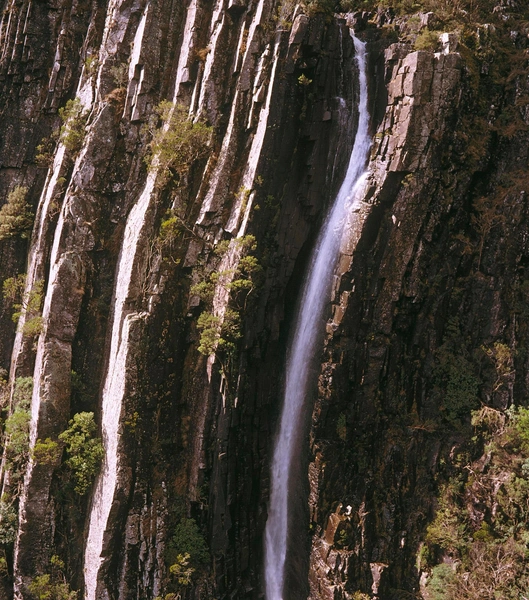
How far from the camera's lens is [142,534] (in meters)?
17.2

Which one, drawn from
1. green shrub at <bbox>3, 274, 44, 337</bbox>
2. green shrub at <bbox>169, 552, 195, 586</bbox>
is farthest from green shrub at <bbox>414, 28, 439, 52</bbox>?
green shrub at <bbox>169, 552, 195, 586</bbox>

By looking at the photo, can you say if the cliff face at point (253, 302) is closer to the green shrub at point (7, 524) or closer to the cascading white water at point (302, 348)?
the green shrub at point (7, 524)

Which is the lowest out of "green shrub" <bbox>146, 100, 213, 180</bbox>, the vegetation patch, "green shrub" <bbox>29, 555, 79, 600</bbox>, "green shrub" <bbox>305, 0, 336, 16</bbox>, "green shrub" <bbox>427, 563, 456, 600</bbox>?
"green shrub" <bbox>29, 555, 79, 600</bbox>

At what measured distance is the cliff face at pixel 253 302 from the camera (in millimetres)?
17281

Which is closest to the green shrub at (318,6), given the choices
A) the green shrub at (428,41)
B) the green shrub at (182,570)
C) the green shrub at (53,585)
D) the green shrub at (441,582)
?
the green shrub at (428,41)

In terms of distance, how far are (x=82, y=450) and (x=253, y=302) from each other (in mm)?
8521

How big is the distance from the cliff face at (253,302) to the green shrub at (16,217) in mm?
2305

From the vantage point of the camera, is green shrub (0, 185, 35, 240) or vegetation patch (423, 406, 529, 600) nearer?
vegetation patch (423, 406, 529, 600)

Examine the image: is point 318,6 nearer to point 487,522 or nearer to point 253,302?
point 253,302

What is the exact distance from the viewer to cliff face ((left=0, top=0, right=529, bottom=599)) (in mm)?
17281

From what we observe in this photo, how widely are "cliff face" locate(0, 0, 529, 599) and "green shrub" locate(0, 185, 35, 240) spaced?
90.7 inches

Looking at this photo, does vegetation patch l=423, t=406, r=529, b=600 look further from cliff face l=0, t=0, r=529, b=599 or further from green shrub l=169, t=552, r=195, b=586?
green shrub l=169, t=552, r=195, b=586

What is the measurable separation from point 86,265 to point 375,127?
1292cm

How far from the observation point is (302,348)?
1875 cm
